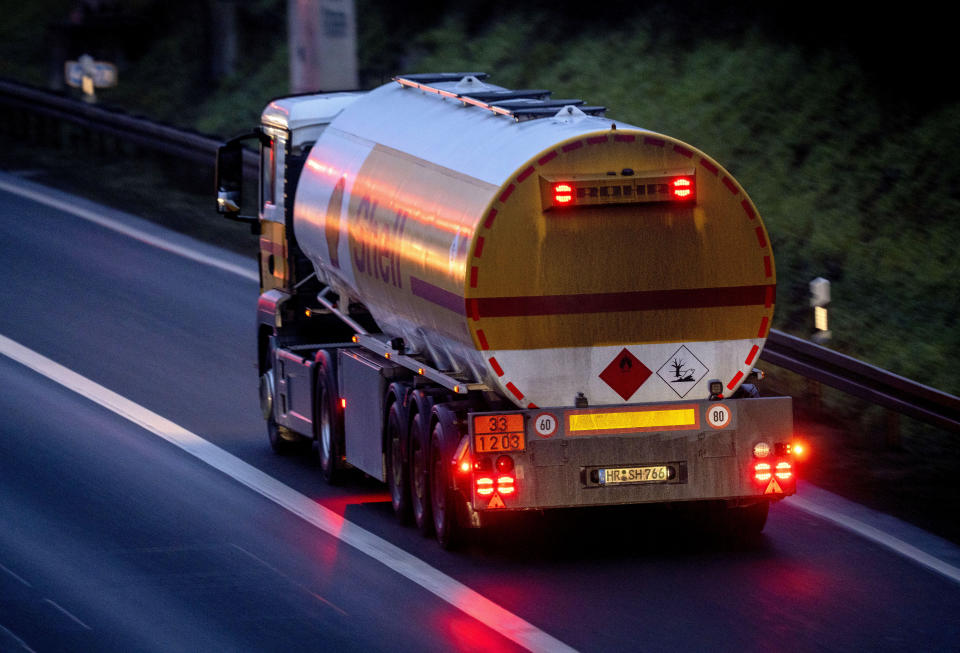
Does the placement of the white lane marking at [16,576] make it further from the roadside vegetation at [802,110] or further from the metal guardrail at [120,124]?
the metal guardrail at [120,124]

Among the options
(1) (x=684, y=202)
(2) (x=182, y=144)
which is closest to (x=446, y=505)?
(1) (x=684, y=202)

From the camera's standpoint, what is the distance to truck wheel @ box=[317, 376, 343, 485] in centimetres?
1628

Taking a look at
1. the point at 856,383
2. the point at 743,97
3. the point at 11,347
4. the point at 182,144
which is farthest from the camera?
the point at 182,144

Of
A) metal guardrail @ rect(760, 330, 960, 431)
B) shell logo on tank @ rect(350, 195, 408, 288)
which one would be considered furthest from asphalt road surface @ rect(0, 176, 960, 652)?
shell logo on tank @ rect(350, 195, 408, 288)

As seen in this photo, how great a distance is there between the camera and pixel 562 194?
1278cm

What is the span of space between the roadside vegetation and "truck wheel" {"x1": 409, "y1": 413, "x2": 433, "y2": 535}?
3.74 metres

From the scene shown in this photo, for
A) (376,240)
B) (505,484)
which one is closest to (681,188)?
(505,484)

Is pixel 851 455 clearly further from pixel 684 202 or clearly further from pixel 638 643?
pixel 638 643

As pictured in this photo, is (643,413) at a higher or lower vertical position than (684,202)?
lower

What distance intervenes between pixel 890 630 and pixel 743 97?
13.3m

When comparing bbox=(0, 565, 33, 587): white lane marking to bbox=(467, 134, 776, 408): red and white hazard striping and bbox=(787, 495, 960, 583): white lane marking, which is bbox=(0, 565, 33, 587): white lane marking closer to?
bbox=(467, 134, 776, 408): red and white hazard striping

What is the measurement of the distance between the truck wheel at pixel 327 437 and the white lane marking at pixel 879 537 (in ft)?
12.3

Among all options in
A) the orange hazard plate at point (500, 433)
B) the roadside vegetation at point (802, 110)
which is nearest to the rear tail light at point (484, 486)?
the orange hazard plate at point (500, 433)

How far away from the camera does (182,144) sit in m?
29.6
